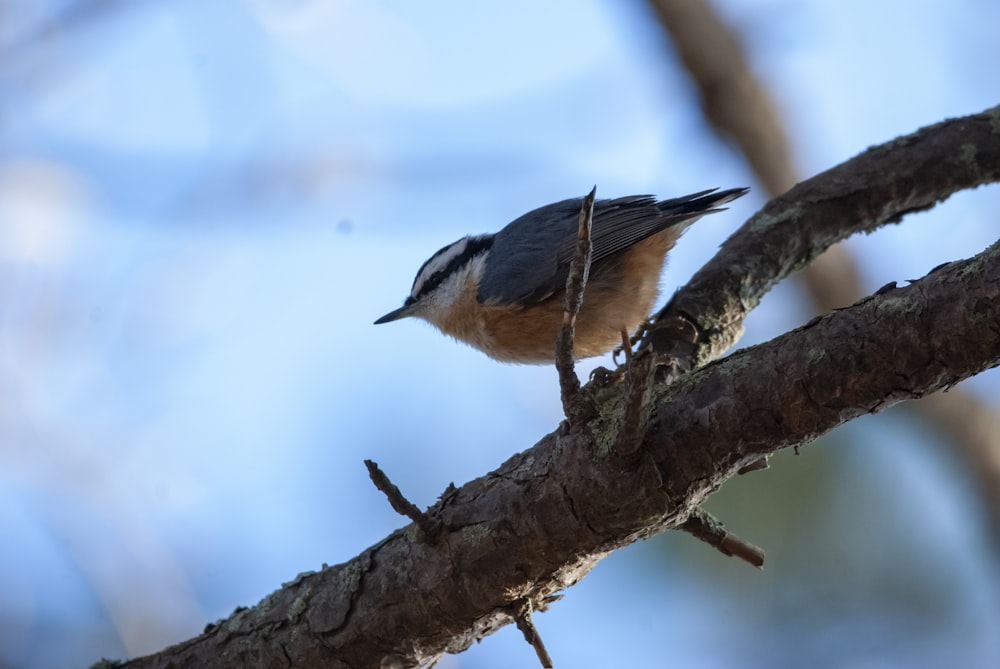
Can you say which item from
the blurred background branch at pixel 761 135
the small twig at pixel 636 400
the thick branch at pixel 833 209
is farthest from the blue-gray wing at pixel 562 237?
the small twig at pixel 636 400

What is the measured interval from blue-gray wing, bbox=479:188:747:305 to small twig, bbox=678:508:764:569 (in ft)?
4.59

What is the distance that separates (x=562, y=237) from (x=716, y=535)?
1720 millimetres

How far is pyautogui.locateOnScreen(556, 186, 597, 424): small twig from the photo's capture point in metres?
2.11

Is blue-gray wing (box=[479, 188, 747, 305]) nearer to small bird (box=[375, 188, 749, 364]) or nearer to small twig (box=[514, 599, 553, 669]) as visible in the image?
small bird (box=[375, 188, 749, 364])

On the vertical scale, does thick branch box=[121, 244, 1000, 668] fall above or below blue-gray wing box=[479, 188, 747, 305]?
below

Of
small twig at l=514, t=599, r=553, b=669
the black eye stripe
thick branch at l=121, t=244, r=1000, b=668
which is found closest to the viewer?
thick branch at l=121, t=244, r=1000, b=668

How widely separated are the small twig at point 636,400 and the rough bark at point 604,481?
55 millimetres

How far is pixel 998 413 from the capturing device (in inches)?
208

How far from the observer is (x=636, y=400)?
200cm

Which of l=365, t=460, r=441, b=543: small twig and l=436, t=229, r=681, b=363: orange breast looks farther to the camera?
l=436, t=229, r=681, b=363: orange breast

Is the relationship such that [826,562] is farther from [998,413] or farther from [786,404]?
[786,404]

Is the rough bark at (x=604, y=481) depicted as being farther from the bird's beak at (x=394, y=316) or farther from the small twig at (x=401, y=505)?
the bird's beak at (x=394, y=316)

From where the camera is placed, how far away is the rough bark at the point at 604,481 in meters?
1.92

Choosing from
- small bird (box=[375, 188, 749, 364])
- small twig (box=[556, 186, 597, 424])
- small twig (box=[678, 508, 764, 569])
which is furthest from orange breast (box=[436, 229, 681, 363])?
small twig (box=[556, 186, 597, 424])
